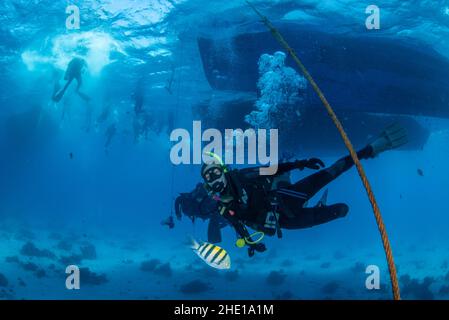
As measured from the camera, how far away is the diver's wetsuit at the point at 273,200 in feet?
18.0

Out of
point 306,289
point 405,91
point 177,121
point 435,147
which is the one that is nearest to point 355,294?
point 306,289

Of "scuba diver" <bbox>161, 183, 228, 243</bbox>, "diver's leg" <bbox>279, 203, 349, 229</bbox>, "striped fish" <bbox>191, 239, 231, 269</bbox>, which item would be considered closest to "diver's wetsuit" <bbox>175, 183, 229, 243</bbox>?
"scuba diver" <bbox>161, 183, 228, 243</bbox>

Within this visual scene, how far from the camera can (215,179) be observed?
204 inches

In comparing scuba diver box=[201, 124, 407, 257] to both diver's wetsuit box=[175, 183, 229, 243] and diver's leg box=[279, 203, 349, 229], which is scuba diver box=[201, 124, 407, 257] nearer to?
diver's leg box=[279, 203, 349, 229]

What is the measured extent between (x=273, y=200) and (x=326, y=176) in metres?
1.16

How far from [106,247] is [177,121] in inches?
545

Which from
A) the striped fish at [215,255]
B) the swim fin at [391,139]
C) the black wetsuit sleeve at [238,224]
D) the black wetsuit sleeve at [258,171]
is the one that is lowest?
the striped fish at [215,255]

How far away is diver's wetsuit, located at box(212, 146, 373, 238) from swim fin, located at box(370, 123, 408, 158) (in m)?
0.14

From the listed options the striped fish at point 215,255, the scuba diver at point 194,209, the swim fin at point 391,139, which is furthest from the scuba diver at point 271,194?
the scuba diver at point 194,209

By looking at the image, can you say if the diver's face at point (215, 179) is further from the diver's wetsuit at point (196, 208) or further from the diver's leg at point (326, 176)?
the diver's wetsuit at point (196, 208)

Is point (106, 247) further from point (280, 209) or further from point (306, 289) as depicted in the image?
point (280, 209)

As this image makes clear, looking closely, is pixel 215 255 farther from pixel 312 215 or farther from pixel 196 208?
pixel 196 208

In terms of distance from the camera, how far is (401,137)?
19.6ft

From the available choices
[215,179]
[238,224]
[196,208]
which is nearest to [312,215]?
[238,224]
